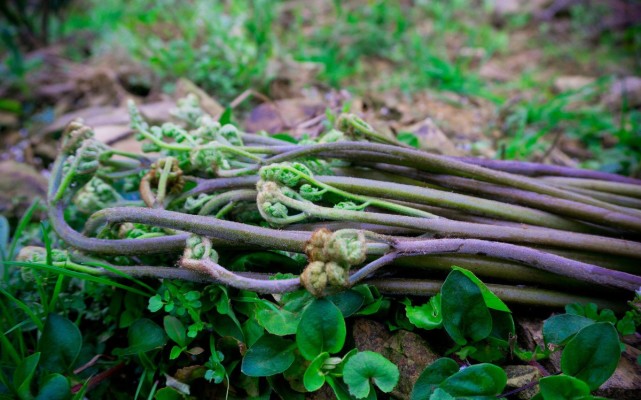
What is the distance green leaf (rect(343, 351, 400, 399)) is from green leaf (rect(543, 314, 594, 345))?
425 millimetres

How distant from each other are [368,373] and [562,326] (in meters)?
0.54

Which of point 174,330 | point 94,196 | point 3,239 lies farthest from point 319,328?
point 3,239

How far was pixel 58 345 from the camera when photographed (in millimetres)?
1392

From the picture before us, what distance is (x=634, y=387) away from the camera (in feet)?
4.07

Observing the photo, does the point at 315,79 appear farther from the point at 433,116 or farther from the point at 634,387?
the point at 634,387

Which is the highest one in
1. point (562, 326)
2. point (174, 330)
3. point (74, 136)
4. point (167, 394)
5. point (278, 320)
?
point (74, 136)

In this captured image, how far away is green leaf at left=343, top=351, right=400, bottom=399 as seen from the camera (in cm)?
117

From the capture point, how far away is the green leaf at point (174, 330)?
1351 millimetres

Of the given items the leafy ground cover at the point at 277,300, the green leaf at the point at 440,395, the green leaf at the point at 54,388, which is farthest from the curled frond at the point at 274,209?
the green leaf at the point at 54,388

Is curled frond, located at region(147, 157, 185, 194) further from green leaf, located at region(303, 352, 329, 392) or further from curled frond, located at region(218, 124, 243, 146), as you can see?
green leaf, located at region(303, 352, 329, 392)

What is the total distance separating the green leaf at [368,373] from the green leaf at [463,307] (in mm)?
199

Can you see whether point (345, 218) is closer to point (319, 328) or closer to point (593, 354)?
point (319, 328)

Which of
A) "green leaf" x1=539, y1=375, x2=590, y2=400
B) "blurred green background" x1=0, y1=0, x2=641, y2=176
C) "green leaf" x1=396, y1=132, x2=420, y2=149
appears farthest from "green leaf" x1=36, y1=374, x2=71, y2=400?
"blurred green background" x1=0, y1=0, x2=641, y2=176

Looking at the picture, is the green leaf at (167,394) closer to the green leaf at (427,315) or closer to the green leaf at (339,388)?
the green leaf at (339,388)
